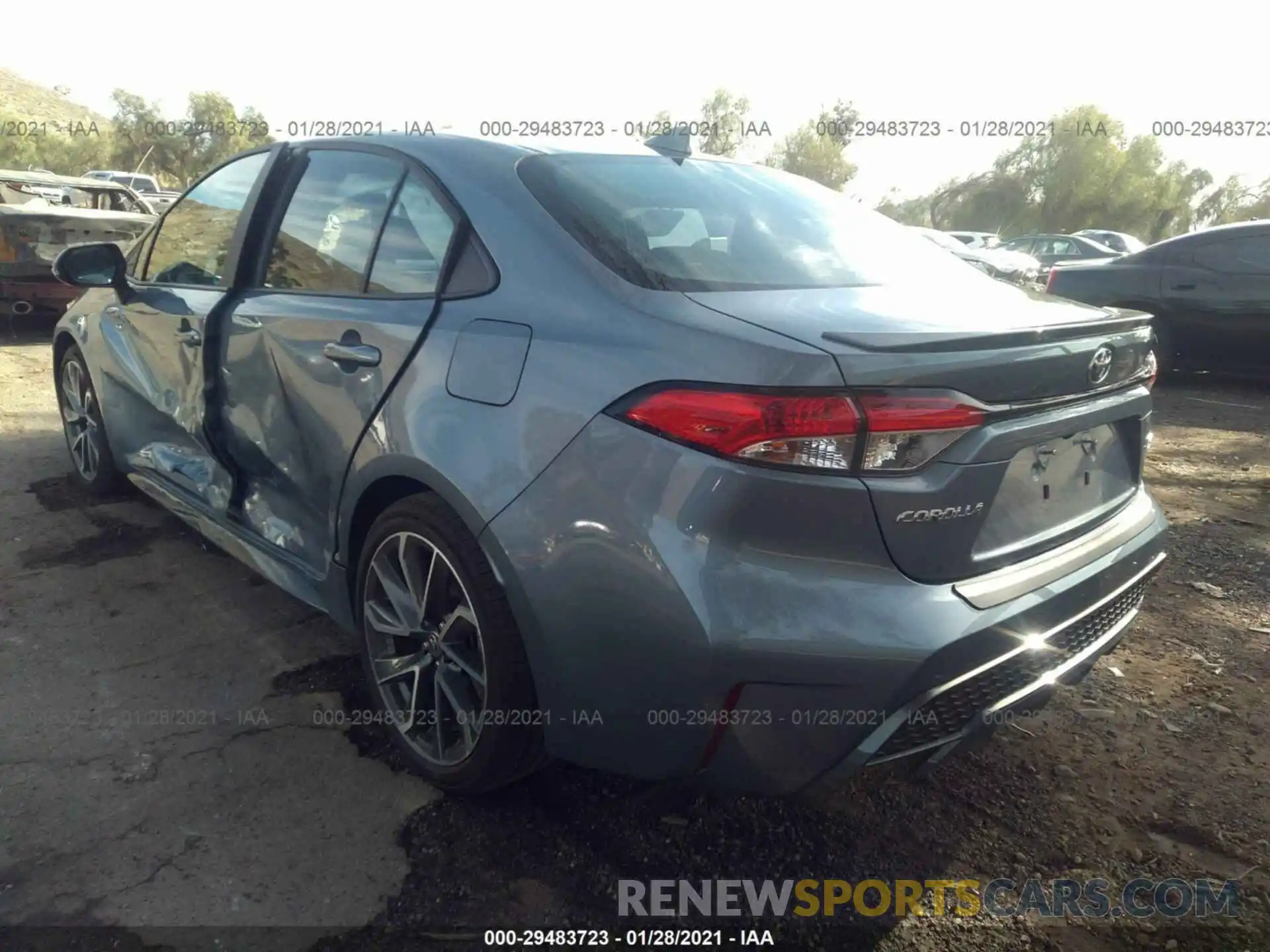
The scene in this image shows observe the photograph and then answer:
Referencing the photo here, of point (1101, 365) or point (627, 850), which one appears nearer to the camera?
point (1101, 365)

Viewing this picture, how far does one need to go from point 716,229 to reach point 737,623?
1139 millimetres

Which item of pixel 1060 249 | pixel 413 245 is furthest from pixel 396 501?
pixel 1060 249

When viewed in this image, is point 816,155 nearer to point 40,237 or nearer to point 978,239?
point 978,239

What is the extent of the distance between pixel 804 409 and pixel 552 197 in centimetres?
92

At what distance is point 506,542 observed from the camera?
1.94m

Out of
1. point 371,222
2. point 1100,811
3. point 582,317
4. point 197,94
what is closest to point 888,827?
point 1100,811

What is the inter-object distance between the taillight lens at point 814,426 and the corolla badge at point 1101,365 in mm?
528

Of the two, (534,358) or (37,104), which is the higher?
(37,104)

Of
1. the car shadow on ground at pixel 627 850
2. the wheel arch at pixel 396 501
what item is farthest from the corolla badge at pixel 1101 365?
the wheel arch at pixel 396 501

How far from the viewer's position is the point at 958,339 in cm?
176

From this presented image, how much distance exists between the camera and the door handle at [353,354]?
2334 millimetres

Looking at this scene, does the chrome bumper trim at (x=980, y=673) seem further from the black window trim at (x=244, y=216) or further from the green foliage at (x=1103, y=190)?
the green foliage at (x=1103, y=190)

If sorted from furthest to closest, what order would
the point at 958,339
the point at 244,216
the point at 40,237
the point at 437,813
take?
the point at 40,237
the point at 244,216
the point at 437,813
the point at 958,339

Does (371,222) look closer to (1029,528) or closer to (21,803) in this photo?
(21,803)
